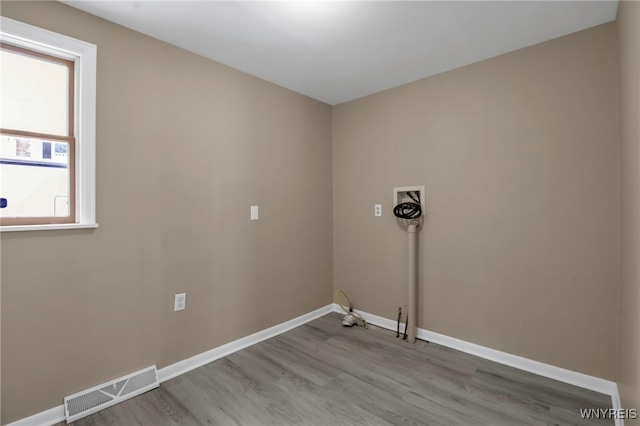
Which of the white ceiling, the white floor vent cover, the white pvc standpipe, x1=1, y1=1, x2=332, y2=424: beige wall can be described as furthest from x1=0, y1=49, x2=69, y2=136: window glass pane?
the white pvc standpipe

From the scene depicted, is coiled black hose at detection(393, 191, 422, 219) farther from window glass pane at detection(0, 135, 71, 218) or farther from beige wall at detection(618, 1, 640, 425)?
window glass pane at detection(0, 135, 71, 218)

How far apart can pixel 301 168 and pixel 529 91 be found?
2132mm

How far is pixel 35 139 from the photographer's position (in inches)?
71.2

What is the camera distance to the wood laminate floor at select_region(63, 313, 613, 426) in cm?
184

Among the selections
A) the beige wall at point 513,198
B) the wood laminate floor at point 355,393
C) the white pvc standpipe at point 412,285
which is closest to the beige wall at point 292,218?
the beige wall at point 513,198

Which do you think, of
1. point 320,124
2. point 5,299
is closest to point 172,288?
point 5,299

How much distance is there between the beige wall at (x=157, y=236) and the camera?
1773mm

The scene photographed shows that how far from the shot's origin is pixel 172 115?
2320mm

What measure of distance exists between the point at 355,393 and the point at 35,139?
259 centimetres

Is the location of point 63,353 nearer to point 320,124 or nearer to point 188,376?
point 188,376

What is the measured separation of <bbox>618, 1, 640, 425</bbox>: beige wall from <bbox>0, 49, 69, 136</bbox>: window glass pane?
9.94ft

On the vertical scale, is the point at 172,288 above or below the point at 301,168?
below

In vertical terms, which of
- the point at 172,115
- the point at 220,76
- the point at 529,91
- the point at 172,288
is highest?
the point at 220,76

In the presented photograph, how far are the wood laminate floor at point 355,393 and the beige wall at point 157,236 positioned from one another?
0.34 metres
